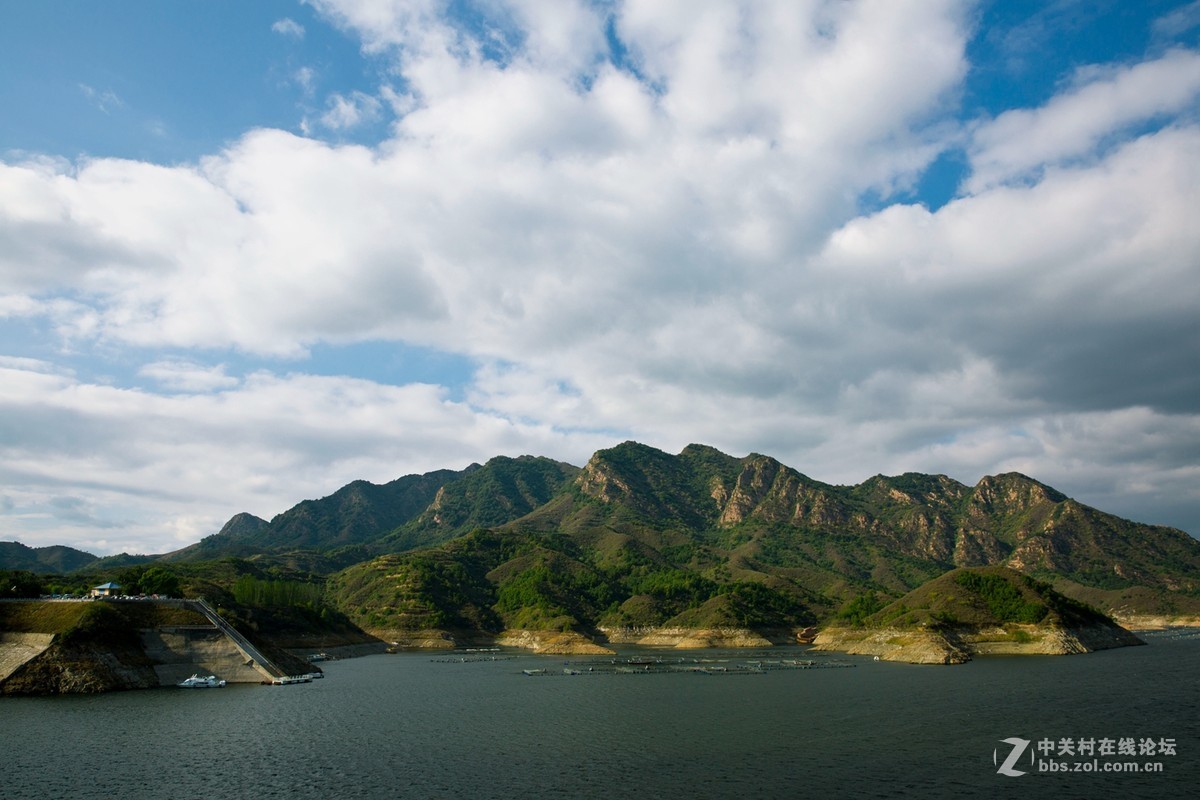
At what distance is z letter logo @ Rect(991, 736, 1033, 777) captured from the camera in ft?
170

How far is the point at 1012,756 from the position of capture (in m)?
A: 56.6

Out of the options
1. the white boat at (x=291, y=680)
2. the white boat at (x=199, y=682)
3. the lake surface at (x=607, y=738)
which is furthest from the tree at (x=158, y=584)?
the lake surface at (x=607, y=738)

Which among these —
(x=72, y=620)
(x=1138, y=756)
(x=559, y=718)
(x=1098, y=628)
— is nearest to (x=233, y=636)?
(x=72, y=620)

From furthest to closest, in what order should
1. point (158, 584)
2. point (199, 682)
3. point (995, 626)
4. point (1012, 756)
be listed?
point (995, 626), point (158, 584), point (199, 682), point (1012, 756)

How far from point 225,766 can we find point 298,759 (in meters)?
5.43

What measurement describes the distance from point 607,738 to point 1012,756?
33.9m

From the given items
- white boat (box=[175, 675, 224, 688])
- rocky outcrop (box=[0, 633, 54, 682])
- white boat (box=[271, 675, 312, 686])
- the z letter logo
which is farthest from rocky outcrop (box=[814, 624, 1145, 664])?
rocky outcrop (box=[0, 633, 54, 682])

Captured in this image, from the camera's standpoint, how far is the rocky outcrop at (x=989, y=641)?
159250 millimetres

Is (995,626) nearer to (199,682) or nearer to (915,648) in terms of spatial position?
(915,648)

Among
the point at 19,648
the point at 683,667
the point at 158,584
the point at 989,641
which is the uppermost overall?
the point at 158,584

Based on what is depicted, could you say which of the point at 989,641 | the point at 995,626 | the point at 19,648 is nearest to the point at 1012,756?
the point at 19,648

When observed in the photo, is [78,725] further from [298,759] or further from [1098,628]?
[1098,628]

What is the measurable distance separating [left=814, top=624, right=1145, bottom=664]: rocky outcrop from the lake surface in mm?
42344

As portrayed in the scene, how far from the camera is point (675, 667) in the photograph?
156 metres
